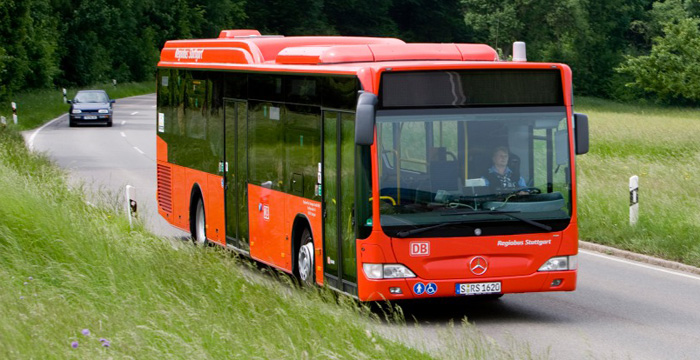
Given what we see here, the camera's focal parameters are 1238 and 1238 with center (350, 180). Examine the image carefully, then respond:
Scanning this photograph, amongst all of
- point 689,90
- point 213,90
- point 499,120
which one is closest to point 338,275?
point 499,120

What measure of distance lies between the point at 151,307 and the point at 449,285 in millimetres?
3469

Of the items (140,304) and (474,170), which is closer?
(140,304)

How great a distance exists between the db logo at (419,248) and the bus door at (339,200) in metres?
0.57

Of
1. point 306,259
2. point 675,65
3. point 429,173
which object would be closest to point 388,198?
point 429,173

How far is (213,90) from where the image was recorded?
53.3ft

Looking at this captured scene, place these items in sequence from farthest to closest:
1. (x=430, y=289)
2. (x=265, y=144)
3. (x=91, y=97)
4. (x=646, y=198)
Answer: (x=91, y=97)
(x=646, y=198)
(x=265, y=144)
(x=430, y=289)

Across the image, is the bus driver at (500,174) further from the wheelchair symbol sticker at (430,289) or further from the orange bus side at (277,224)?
the orange bus side at (277,224)

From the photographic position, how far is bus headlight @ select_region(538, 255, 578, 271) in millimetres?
11896

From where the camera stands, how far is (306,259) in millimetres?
12930

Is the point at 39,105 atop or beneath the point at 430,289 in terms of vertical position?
beneath

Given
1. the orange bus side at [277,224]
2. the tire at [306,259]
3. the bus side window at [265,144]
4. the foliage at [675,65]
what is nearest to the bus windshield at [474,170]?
the orange bus side at [277,224]

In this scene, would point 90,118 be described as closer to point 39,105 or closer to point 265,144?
point 39,105

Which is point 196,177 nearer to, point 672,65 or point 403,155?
point 403,155

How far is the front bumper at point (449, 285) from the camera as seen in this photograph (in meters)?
11.4
